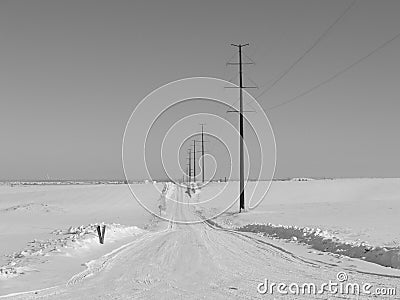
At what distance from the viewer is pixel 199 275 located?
1254 centimetres

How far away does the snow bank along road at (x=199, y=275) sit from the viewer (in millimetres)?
10352

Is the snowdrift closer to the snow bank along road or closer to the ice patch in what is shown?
the snow bank along road

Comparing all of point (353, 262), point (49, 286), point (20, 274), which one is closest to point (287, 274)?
point (353, 262)

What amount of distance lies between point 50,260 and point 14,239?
12866 millimetres

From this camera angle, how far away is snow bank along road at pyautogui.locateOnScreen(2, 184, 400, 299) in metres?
10.4

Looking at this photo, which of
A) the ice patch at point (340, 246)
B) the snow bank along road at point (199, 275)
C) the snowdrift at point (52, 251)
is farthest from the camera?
the ice patch at point (340, 246)

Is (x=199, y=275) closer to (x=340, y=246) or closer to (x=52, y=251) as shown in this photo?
(x=340, y=246)

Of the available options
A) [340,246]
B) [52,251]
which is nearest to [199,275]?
[340,246]

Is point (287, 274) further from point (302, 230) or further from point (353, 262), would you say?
point (302, 230)

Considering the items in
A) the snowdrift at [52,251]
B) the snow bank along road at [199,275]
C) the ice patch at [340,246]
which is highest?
the ice patch at [340,246]

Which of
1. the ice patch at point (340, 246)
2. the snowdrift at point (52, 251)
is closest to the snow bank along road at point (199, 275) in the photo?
the ice patch at point (340, 246)

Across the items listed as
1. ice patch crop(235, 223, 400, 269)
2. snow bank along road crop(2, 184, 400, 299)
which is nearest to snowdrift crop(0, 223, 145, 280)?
snow bank along road crop(2, 184, 400, 299)

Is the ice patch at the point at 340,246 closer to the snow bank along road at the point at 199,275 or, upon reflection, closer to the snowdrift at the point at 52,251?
the snow bank along road at the point at 199,275

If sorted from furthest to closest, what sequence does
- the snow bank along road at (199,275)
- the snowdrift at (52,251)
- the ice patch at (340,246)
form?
the ice patch at (340,246)
the snowdrift at (52,251)
the snow bank along road at (199,275)
